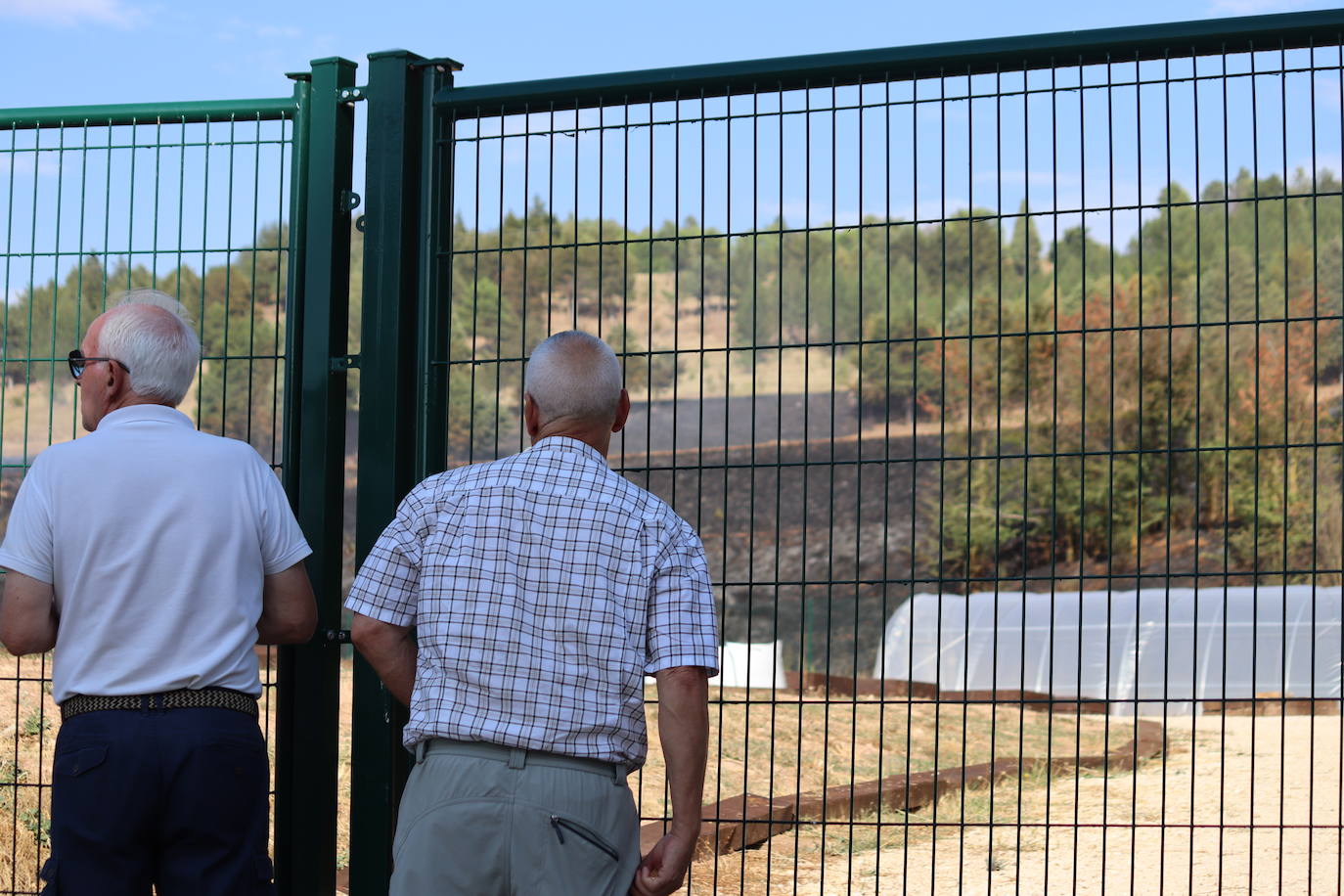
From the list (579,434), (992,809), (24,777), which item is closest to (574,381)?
(579,434)

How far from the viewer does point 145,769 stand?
284 centimetres

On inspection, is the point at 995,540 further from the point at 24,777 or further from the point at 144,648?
the point at 144,648

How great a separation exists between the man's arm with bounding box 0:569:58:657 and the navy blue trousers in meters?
0.19

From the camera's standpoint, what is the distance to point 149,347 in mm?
3107

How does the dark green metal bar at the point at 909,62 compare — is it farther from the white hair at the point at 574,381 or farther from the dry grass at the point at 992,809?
the dry grass at the point at 992,809

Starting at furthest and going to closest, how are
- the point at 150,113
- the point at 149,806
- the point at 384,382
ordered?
the point at 150,113, the point at 384,382, the point at 149,806

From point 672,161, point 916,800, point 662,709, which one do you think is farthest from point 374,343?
point 916,800

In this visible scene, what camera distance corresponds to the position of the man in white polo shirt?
285 centimetres

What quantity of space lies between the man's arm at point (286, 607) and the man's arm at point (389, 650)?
277 millimetres

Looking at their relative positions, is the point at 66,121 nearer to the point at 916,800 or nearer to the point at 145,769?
the point at 145,769

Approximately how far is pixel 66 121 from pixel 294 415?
1129mm

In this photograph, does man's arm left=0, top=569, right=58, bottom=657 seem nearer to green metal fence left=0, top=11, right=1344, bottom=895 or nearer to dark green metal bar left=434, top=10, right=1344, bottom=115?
green metal fence left=0, top=11, right=1344, bottom=895

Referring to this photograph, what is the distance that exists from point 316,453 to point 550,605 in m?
1.37

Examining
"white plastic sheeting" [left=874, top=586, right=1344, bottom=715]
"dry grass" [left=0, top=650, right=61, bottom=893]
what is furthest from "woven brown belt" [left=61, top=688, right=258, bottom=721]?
"white plastic sheeting" [left=874, top=586, right=1344, bottom=715]
